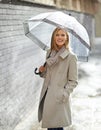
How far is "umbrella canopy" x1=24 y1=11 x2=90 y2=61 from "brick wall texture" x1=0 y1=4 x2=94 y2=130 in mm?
418

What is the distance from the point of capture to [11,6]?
4637 millimetres

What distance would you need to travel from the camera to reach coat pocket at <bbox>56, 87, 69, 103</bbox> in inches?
133

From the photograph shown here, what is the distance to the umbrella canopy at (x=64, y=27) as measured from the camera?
3523 mm

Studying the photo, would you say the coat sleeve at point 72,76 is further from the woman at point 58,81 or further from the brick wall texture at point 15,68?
the brick wall texture at point 15,68

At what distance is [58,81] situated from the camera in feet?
11.3

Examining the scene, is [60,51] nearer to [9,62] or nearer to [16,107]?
[9,62]

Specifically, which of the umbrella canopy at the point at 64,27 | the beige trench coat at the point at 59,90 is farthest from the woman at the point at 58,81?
the umbrella canopy at the point at 64,27

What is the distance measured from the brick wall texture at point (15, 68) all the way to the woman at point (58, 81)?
1.00 metres

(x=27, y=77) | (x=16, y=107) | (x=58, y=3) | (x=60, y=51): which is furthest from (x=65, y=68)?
(x=58, y=3)

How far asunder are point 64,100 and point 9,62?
1.48m

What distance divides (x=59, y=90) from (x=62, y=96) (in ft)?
0.24

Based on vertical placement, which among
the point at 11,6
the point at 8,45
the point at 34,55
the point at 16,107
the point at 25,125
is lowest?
the point at 25,125

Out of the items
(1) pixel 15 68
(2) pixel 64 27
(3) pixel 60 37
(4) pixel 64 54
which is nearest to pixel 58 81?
(4) pixel 64 54

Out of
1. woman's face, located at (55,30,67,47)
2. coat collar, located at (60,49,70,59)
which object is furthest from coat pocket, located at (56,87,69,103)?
woman's face, located at (55,30,67,47)
